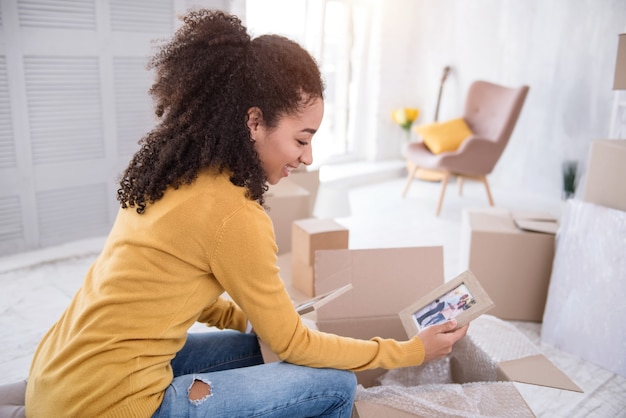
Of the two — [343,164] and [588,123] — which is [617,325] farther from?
[343,164]

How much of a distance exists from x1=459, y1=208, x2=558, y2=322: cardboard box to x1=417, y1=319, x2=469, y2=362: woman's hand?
1.13 m

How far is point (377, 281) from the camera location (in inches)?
56.6

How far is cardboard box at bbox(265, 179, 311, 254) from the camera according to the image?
7.68 ft

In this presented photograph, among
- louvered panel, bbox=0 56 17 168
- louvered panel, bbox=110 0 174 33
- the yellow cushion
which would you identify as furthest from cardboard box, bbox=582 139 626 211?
louvered panel, bbox=0 56 17 168

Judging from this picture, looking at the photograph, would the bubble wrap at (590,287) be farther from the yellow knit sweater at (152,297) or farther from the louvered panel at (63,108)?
the louvered panel at (63,108)

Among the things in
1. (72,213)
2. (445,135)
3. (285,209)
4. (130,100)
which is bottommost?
(72,213)

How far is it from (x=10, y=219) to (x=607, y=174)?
2.60 meters

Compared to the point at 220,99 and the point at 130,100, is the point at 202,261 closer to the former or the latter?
the point at 220,99

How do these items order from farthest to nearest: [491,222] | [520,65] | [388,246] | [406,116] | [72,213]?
[406,116], [520,65], [388,246], [72,213], [491,222]

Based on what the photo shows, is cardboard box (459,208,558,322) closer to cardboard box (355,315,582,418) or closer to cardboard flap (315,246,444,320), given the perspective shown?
cardboard box (355,315,582,418)

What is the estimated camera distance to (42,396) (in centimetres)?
94

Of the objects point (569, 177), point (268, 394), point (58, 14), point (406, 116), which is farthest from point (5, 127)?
point (569, 177)

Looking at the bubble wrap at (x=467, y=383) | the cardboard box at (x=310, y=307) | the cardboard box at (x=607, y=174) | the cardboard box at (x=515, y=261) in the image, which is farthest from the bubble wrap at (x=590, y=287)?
the cardboard box at (x=310, y=307)

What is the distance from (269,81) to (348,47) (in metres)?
3.94
